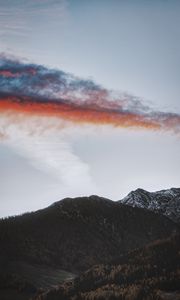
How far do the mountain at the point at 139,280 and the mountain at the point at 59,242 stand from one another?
43.4ft

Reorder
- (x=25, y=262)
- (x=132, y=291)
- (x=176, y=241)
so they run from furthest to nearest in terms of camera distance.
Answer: (x=25, y=262), (x=176, y=241), (x=132, y=291)

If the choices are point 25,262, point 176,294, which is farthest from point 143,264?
point 25,262

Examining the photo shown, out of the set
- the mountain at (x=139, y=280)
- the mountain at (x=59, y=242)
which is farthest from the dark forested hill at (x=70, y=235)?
the mountain at (x=139, y=280)

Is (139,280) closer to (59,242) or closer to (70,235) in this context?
(59,242)

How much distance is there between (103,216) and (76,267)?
169ft

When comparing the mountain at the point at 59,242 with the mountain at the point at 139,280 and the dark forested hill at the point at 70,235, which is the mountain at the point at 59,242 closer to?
the dark forested hill at the point at 70,235

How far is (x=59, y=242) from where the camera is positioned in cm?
15550

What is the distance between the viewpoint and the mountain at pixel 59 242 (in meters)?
104

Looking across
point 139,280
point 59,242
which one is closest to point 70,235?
point 59,242

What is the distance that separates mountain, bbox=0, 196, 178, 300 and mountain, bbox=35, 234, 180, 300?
13219mm

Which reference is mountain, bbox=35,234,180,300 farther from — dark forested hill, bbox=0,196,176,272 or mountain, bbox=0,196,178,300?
dark forested hill, bbox=0,196,176,272

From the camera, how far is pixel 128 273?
219 ft

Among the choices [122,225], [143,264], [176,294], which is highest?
[122,225]

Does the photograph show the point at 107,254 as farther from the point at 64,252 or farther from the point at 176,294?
the point at 176,294
